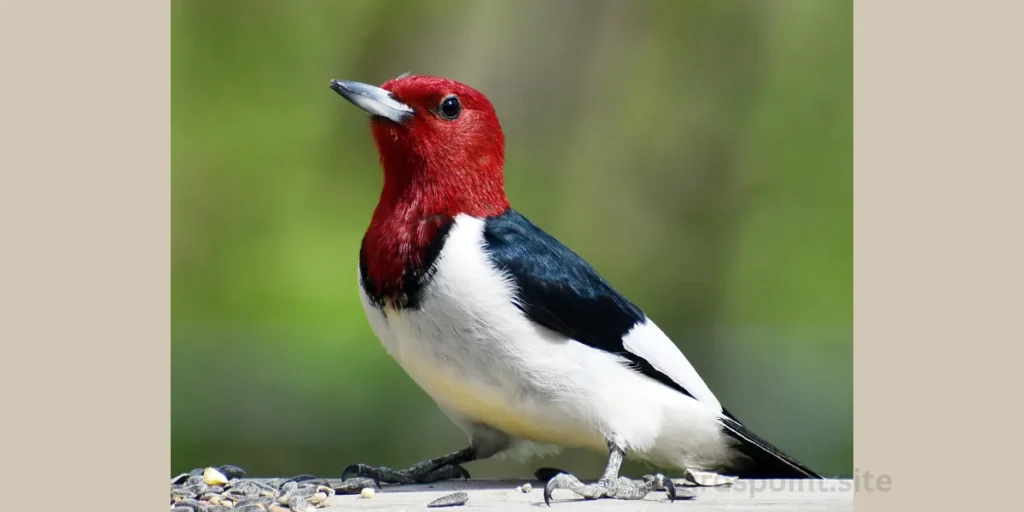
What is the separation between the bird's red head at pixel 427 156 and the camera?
315 centimetres

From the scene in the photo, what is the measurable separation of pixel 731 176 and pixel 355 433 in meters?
1.96

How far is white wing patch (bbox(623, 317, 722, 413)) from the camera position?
126 inches

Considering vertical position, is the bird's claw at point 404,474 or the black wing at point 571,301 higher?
the black wing at point 571,301

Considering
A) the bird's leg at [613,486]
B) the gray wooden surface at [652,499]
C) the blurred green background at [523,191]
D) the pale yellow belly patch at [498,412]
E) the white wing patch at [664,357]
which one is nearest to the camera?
the gray wooden surface at [652,499]

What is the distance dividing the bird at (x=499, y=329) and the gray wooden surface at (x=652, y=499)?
0.06 m

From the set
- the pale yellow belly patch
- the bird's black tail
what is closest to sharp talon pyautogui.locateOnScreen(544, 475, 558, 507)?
the pale yellow belly patch

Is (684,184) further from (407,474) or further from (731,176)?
(407,474)

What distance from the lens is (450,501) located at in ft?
9.47

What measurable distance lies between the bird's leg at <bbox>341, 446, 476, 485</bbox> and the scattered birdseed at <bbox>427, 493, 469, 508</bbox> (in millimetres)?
451

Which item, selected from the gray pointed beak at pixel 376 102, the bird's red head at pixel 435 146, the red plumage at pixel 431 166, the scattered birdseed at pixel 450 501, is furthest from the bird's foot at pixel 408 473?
the gray pointed beak at pixel 376 102

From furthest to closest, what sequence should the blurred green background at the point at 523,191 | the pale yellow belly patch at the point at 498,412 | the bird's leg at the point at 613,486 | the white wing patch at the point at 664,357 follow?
the blurred green background at the point at 523,191
the white wing patch at the point at 664,357
the pale yellow belly patch at the point at 498,412
the bird's leg at the point at 613,486

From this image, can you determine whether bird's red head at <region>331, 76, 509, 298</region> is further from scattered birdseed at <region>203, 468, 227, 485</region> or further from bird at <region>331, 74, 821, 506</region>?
scattered birdseed at <region>203, 468, 227, 485</region>

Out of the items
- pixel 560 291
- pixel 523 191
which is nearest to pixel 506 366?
pixel 560 291

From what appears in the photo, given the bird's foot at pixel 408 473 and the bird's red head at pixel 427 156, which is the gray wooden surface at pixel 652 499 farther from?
the bird's red head at pixel 427 156
